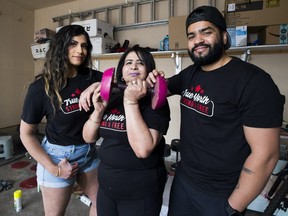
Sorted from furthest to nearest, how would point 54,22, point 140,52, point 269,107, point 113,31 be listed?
point 54,22
point 113,31
point 140,52
point 269,107

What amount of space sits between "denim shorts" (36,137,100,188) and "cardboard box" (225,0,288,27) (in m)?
2.01

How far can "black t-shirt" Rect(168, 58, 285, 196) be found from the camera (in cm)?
76

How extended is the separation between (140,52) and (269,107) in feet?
2.02

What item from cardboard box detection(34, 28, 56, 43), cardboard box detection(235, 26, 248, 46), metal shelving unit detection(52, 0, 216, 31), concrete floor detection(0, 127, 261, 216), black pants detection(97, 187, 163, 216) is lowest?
concrete floor detection(0, 127, 261, 216)

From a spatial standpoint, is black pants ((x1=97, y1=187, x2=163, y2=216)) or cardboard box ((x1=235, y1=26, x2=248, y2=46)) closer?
black pants ((x1=97, y1=187, x2=163, y2=216))

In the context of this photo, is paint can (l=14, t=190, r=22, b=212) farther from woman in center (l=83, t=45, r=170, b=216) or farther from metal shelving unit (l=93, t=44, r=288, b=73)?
metal shelving unit (l=93, t=44, r=288, b=73)

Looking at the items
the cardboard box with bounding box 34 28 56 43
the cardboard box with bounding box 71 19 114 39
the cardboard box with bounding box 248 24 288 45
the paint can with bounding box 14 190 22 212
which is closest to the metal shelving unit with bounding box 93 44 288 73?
the cardboard box with bounding box 248 24 288 45

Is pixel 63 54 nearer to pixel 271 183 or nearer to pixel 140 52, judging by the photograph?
pixel 140 52

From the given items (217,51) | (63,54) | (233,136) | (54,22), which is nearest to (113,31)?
(54,22)

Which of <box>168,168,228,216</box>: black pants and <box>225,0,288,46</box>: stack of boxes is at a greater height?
<box>225,0,288,46</box>: stack of boxes

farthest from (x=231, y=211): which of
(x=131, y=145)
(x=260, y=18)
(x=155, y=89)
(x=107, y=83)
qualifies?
(x=260, y=18)

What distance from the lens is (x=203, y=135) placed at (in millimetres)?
933

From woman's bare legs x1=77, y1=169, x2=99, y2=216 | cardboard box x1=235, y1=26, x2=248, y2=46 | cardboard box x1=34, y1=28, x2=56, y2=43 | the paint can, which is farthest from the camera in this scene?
cardboard box x1=34, y1=28, x2=56, y2=43

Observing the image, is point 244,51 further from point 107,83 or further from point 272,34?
point 107,83
